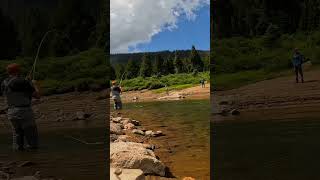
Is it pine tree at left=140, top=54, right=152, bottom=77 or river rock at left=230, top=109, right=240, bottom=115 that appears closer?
river rock at left=230, top=109, right=240, bottom=115

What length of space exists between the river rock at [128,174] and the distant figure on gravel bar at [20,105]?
839mm

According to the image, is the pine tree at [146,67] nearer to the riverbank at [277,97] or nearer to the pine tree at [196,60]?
the pine tree at [196,60]

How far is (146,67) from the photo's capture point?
31.6 m

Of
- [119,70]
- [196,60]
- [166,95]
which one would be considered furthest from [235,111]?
[166,95]

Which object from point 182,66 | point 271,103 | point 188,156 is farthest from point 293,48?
point 182,66

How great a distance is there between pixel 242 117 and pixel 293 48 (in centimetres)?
119

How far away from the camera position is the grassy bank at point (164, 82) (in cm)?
2891

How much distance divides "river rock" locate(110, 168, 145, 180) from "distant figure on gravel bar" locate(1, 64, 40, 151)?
0.84 meters

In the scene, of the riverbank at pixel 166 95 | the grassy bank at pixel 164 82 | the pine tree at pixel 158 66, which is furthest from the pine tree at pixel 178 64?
the riverbank at pixel 166 95

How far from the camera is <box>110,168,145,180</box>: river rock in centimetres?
457

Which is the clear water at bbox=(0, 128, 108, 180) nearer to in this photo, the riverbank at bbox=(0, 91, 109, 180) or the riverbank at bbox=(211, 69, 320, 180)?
the riverbank at bbox=(0, 91, 109, 180)

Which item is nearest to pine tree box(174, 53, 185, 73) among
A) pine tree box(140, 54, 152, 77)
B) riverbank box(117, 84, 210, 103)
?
pine tree box(140, 54, 152, 77)

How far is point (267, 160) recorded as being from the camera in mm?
5418

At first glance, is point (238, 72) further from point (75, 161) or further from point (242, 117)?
point (75, 161)
